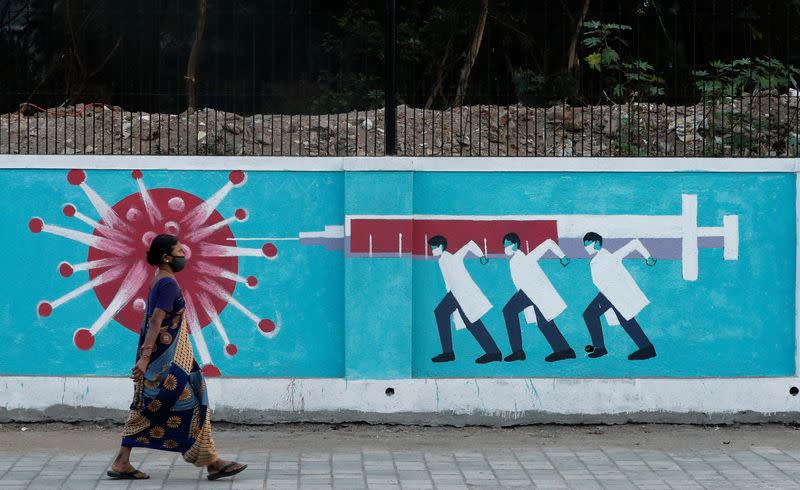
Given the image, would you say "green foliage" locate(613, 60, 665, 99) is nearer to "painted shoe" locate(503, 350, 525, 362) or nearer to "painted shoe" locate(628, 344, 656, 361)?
"painted shoe" locate(628, 344, 656, 361)

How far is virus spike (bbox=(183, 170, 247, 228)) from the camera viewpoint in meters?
8.34

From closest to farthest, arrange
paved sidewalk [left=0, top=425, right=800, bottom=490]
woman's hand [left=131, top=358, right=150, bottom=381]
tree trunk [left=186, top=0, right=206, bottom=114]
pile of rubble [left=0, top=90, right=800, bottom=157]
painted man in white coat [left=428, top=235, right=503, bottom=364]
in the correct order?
woman's hand [left=131, top=358, right=150, bottom=381], paved sidewalk [left=0, top=425, right=800, bottom=490], painted man in white coat [left=428, top=235, right=503, bottom=364], tree trunk [left=186, top=0, right=206, bottom=114], pile of rubble [left=0, top=90, right=800, bottom=157]

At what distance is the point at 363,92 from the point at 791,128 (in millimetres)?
3300

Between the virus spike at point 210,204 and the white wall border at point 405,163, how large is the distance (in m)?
0.08

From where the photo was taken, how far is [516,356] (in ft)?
27.7

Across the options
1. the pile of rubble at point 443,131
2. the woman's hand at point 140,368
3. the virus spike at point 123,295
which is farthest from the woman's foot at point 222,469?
the pile of rubble at point 443,131

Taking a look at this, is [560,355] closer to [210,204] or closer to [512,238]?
[512,238]

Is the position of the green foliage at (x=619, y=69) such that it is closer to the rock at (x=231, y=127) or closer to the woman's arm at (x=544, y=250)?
the woman's arm at (x=544, y=250)

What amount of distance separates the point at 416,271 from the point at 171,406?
7.86ft

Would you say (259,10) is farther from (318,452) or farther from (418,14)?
(318,452)

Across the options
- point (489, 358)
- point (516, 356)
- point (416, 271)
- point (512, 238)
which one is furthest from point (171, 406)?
point (512, 238)

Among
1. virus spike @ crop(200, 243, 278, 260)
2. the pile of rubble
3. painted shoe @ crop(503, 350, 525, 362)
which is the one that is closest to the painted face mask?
virus spike @ crop(200, 243, 278, 260)

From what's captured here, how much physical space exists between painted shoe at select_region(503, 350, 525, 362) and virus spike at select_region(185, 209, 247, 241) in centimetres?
215

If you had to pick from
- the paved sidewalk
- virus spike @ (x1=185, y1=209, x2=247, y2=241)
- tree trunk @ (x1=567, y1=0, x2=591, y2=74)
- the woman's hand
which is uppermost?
tree trunk @ (x1=567, y1=0, x2=591, y2=74)
